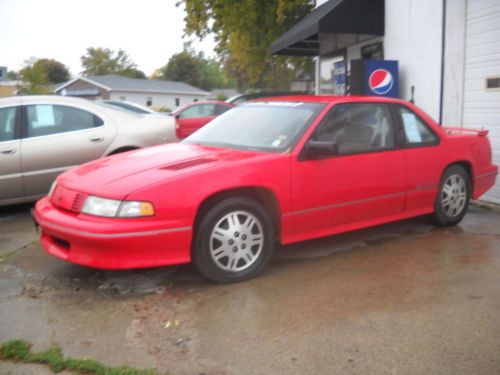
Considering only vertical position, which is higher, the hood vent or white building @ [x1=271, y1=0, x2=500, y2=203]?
white building @ [x1=271, y1=0, x2=500, y2=203]

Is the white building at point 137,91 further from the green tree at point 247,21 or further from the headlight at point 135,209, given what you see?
the headlight at point 135,209

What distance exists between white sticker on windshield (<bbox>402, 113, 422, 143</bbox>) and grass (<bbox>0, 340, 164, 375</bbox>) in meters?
3.53

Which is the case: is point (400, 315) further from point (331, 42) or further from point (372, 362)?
point (331, 42)

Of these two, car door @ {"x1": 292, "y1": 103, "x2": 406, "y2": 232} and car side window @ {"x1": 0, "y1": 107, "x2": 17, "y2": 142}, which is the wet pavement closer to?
car door @ {"x1": 292, "y1": 103, "x2": 406, "y2": 232}

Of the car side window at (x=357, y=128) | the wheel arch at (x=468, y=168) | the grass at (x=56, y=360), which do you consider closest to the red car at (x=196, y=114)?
the wheel arch at (x=468, y=168)

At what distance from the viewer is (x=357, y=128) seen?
4918 mm

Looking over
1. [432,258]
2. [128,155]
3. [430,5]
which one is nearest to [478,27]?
[430,5]

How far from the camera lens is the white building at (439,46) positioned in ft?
24.4

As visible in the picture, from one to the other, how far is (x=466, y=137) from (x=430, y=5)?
3.81 metres

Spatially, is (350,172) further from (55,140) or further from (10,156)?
(10,156)

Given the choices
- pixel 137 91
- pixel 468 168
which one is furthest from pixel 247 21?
pixel 137 91

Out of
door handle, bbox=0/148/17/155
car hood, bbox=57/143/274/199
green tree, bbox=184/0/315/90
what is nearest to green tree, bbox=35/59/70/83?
green tree, bbox=184/0/315/90

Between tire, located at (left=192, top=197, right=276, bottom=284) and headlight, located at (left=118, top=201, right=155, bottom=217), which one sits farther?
tire, located at (left=192, top=197, right=276, bottom=284)

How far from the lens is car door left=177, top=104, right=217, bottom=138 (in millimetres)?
13789
